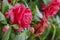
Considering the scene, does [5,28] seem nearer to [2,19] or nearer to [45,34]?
[2,19]

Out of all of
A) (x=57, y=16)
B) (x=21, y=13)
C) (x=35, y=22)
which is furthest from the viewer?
(x=57, y=16)

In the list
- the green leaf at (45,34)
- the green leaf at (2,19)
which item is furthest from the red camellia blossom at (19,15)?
the green leaf at (45,34)

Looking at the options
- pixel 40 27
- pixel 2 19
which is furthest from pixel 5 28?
pixel 40 27

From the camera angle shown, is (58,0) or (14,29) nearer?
(14,29)

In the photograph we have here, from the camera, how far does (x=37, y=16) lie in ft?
2.61

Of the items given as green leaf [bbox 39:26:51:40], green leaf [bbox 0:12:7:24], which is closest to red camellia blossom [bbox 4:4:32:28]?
green leaf [bbox 0:12:7:24]

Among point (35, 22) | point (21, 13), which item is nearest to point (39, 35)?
point (35, 22)

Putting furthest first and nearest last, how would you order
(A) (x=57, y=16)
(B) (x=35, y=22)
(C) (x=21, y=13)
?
(A) (x=57, y=16)
(B) (x=35, y=22)
(C) (x=21, y=13)

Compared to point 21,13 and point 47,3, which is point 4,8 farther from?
point 47,3

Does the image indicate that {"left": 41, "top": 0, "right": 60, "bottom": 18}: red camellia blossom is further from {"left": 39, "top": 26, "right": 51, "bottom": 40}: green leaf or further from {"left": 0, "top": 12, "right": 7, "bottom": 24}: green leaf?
{"left": 0, "top": 12, "right": 7, "bottom": 24}: green leaf

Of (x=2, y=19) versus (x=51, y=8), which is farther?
(x=51, y=8)

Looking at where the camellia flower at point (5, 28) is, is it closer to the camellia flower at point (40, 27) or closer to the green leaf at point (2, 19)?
the green leaf at point (2, 19)

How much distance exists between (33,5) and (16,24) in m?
0.15

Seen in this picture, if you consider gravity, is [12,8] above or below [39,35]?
above
